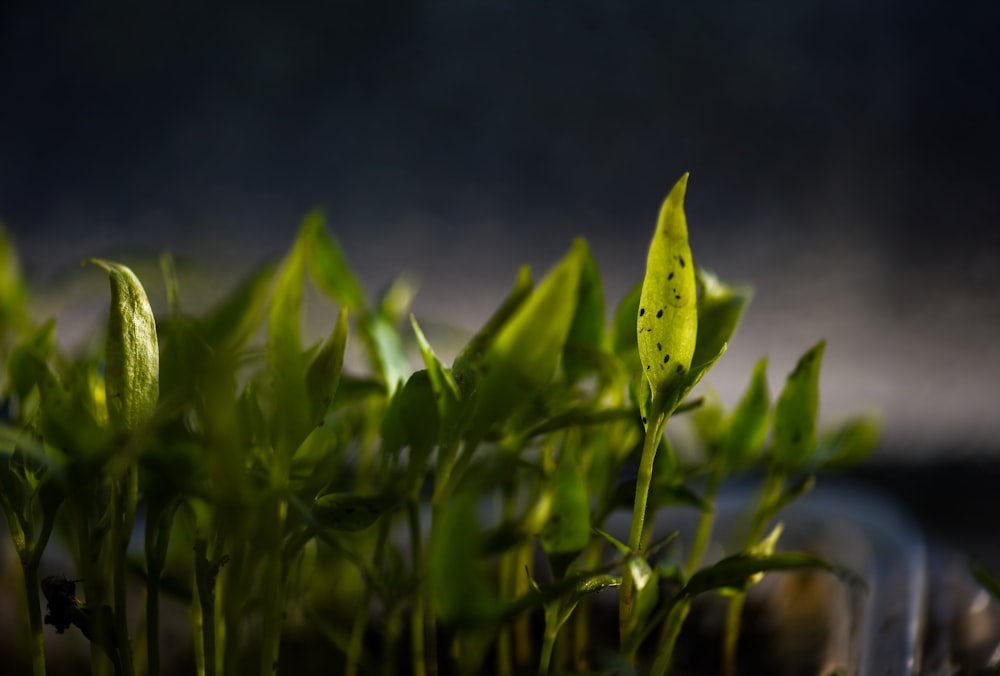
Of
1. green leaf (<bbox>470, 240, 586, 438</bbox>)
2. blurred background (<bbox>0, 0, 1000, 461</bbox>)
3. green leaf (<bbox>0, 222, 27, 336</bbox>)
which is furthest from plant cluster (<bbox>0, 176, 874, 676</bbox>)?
A: blurred background (<bbox>0, 0, 1000, 461</bbox>)

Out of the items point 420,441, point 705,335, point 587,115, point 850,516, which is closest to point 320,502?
point 420,441

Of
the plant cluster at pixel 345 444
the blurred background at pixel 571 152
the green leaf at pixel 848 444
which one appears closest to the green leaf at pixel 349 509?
the plant cluster at pixel 345 444

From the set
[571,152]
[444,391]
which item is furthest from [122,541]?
[571,152]

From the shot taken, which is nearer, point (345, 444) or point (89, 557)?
point (89, 557)

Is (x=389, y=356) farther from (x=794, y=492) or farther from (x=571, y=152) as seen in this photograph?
(x=571, y=152)

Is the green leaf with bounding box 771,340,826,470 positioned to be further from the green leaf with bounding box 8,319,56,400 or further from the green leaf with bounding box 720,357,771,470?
the green leaf with bounding box 8,319,56,400

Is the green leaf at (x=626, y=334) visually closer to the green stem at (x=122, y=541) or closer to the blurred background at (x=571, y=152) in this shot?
the green stem at (x=122, y=541)

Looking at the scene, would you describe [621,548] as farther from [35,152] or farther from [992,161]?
[35,152]

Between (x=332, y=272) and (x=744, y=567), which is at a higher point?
(x=332, y=272)

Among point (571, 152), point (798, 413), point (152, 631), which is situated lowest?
point (152, 631)
